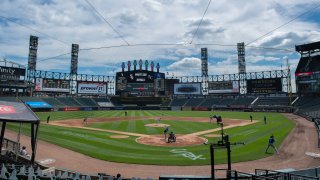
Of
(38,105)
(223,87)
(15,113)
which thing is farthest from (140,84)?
(15,113)

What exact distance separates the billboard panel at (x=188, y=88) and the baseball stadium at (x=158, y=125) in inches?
17.6

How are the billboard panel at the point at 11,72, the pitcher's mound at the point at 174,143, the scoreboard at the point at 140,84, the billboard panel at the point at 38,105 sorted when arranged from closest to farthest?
the pitcher's mound at the point at 174,143 → the billboard panel at the point at 11,72 → the billboard panel at the point at 38,105 → the scoreboard at the point at 140,84

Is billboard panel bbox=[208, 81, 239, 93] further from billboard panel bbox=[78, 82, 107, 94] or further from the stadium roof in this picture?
the stadium roof

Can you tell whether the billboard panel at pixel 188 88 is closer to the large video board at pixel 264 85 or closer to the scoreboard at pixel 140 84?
the scoreboard at pixel 140 84

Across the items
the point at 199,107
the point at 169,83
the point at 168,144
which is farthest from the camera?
the point at 169,83

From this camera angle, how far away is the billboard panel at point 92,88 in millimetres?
101438

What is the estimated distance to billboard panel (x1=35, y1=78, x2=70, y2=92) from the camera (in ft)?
301

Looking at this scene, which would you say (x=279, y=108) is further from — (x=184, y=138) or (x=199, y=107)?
(x=184, y=138)

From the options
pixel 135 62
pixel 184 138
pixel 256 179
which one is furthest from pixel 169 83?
pixel 256 179

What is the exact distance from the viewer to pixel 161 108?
99.1m

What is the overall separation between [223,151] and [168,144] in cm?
585

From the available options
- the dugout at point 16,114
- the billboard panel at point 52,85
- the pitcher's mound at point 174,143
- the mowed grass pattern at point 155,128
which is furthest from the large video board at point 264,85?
the dugout at point 16,114

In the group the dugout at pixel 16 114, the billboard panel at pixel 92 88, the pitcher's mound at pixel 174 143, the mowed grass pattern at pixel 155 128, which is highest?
the billboard panel at pixel 92 88

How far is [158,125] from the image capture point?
41406 mm
